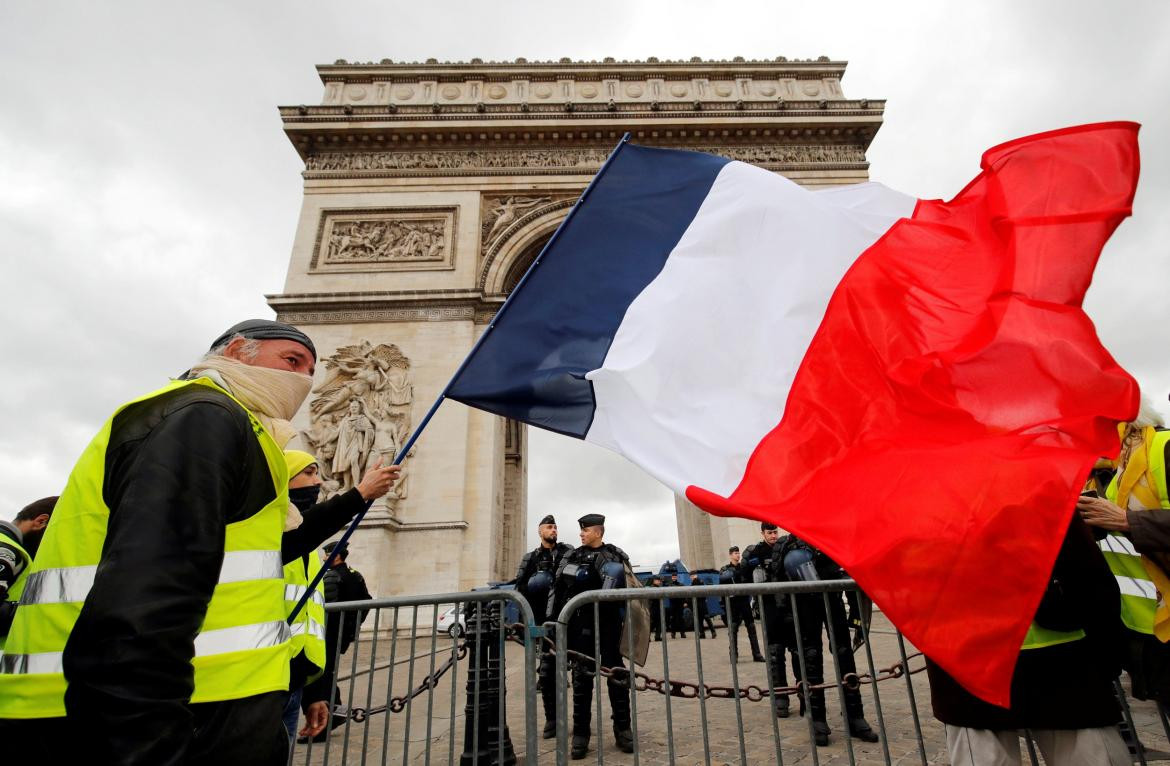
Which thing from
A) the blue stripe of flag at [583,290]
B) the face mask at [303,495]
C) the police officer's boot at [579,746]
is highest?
the blue stripe of flag at [583,290]

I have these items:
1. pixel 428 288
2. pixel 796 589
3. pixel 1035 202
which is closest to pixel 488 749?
pixel 796 589

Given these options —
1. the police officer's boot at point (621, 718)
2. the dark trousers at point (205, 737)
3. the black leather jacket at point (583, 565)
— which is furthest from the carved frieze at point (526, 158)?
the dark trousers at point (205, 737)

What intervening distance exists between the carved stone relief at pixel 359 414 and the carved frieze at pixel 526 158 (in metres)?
5.22

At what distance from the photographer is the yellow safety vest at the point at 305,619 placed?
2455mm

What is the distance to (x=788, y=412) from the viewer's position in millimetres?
2162

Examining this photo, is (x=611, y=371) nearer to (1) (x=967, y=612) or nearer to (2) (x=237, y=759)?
(1) (x=967, y=612)

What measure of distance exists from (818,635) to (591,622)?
1.74m

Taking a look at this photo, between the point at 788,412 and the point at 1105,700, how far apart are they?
1.26 metres

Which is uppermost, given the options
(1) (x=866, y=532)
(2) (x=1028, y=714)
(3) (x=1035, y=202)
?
(3) (x=1035, y=202)

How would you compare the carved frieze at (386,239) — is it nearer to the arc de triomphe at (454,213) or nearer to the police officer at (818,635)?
the arc de triomphe at (454,213)

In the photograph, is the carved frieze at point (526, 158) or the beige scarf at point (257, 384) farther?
the carved frieze at point (526, 158)

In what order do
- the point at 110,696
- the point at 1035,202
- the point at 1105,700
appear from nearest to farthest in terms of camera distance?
the point at 110,696, the point at 1105,700, the point at 1035,202

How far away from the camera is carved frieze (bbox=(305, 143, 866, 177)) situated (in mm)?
14844

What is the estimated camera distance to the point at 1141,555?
7.65 feet
